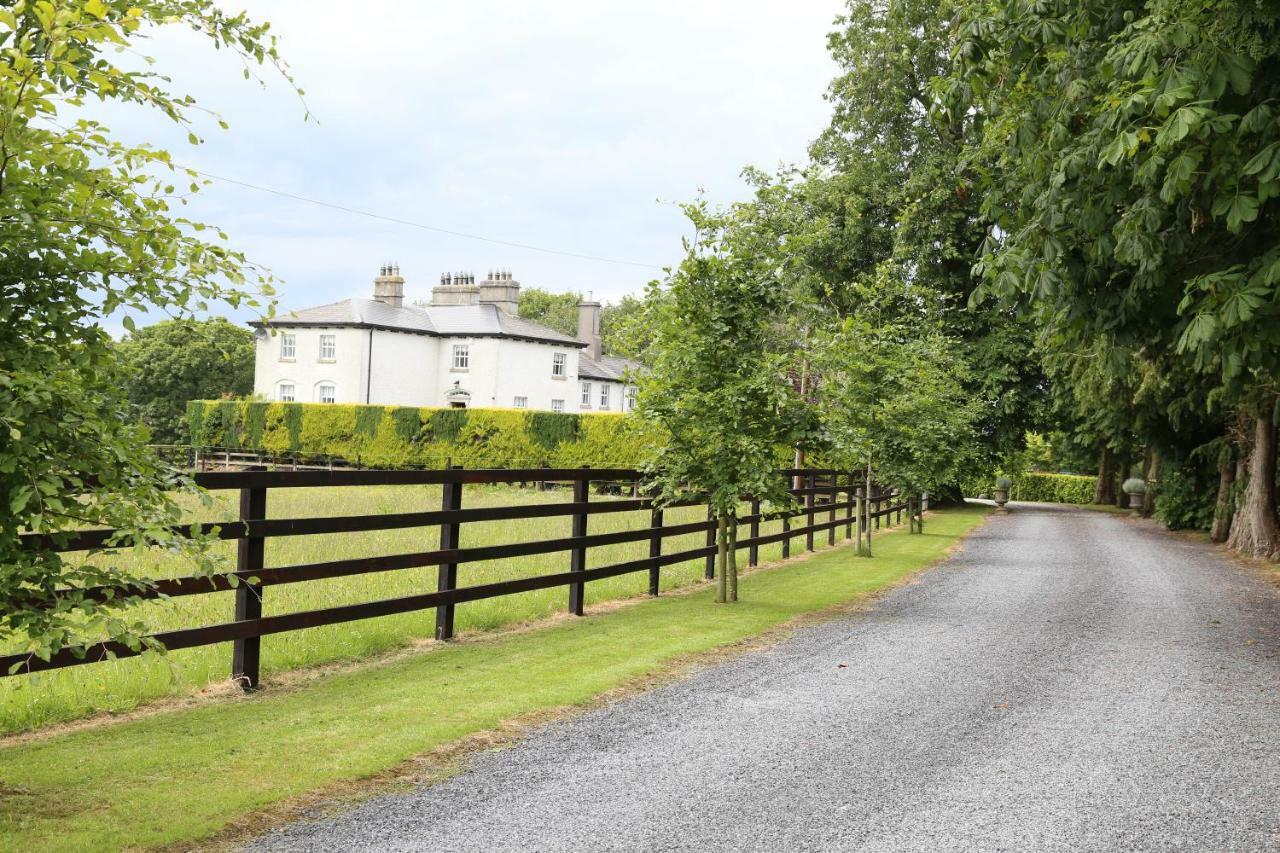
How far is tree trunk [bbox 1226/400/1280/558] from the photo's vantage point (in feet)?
71.2

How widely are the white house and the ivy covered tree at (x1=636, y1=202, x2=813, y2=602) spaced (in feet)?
136

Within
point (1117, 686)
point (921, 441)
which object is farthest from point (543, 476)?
point (921, 441)

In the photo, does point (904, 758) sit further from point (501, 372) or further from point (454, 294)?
point (454, 294)

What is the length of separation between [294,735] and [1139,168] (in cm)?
670

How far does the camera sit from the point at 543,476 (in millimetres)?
9633

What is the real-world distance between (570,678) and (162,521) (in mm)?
4134

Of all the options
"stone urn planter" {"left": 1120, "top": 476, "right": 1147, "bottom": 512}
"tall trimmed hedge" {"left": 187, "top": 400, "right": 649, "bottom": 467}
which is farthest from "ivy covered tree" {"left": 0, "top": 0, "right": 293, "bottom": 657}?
"stone urn planter" {"left": 1120, "top": 476, "right": 1147, "bottom": 512}

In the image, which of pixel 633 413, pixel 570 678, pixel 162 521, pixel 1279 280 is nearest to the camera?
pixel 162 521

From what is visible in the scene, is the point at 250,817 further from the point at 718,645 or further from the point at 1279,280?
the point at 1279,280

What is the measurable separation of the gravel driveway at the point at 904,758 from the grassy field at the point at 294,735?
0.45 meters

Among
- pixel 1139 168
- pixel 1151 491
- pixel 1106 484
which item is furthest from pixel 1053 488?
pixel 1139 168

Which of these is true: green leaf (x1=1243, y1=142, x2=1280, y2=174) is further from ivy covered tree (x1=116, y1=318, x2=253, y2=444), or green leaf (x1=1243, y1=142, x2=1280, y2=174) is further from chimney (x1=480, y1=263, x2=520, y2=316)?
ivy covered tree (x1=116, y1=318, x2=253, y2=444)

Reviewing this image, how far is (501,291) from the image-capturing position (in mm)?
59094

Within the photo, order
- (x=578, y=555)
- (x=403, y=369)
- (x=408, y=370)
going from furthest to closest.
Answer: (x=408, y=370)
(x=403, y=369)
(x=578, y=555)
